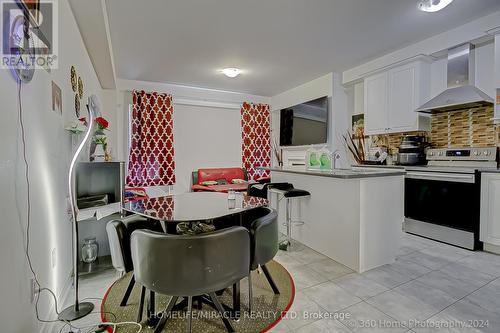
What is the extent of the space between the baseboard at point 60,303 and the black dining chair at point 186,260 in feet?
2.29

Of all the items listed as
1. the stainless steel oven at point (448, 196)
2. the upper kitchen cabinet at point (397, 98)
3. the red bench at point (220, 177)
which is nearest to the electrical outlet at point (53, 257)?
the red bench at point (220, 177)

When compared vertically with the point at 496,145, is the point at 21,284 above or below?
below

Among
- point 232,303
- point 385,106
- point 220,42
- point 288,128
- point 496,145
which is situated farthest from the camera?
point 288,128

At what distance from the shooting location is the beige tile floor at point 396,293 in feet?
5.37

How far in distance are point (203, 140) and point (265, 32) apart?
3.14 meters

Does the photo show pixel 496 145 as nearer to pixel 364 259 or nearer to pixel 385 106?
pixel 385 106

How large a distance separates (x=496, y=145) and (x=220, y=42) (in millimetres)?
3754

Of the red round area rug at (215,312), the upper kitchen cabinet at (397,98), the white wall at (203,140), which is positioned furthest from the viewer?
the white wall at (203,140)

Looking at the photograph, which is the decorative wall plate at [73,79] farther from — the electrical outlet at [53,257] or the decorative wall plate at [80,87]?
the electrical outlet at [53,257]

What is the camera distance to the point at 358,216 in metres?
2.36

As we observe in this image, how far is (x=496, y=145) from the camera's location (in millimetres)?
3039

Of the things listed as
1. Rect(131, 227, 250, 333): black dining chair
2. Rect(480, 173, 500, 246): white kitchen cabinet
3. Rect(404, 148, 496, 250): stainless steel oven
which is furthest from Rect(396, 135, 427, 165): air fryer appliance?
Rect(131, 227, 250, 333): black dining chair

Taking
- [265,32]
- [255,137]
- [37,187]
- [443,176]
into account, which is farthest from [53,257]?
[255,137]

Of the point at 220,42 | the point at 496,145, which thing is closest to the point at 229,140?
the point at 220,42
